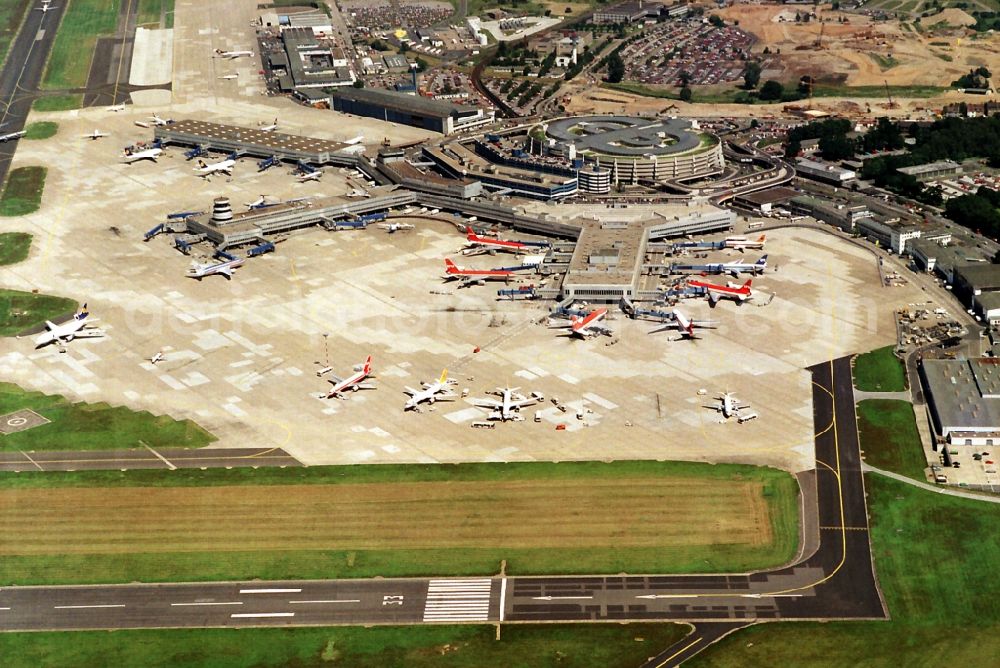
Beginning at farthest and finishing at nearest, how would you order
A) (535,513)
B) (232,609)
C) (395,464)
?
(395,464)
(535,513)
(232,609)

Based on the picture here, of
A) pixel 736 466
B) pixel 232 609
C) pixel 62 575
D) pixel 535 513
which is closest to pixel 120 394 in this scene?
pixel 62 575

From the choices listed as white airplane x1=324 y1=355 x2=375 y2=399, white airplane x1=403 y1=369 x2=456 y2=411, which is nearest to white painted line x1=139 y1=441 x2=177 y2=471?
white airplane x1=324 y1=355 x2=375 y2=399

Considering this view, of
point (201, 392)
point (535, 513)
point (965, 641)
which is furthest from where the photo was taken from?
point (201, 392)

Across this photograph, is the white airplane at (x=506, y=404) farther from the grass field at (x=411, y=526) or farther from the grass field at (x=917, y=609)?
the grass field at (x=917, y=609)

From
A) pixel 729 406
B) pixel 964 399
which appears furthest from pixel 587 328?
pixel 964 399

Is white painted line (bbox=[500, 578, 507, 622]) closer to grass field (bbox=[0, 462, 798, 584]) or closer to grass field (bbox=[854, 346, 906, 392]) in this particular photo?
grass field (bbox=[0, 462, 798, 584])

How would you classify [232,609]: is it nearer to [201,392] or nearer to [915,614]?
[201,392]

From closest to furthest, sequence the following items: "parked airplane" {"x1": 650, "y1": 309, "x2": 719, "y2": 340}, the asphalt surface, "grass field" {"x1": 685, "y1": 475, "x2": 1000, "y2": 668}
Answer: "grass field" {"x1": 685, "y1": 475, "x2": 1000, "y2": 668} < the asphalt surface < "parked airplane" {"x1": 650, "y1": 309, "x2": 719, "y2": 340}
